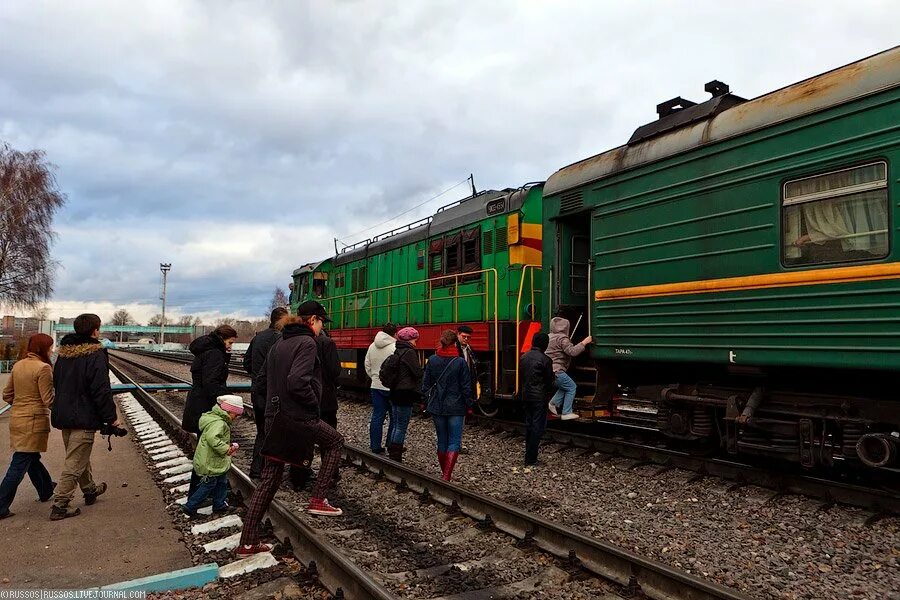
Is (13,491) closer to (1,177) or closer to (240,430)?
(240,430)

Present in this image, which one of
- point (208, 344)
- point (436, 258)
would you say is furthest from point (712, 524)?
point (436, 258)

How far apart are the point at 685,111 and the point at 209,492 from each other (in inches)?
258

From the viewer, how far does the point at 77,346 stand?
5.75 m

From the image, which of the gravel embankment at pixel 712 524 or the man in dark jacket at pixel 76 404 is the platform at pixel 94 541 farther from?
the gravel embankment at pixel 712 524

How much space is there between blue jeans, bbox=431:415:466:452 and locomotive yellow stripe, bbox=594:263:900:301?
7.96ft

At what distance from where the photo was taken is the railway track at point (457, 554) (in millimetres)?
3861

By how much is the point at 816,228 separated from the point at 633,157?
2453 millimetres

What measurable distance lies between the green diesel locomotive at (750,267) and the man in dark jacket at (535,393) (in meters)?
0.66

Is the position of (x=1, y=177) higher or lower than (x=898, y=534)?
higher

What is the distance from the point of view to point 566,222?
8734mm

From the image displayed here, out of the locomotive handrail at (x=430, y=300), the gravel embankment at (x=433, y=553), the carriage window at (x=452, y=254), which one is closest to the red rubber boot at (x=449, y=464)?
the gravel embankment at (x=433, y=553)

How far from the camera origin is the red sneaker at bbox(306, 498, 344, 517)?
18.1ft

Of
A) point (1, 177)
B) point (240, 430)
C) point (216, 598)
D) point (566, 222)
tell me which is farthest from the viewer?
point (1, 177)

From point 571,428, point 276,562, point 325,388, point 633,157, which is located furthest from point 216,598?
point 571,428
